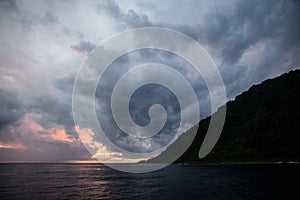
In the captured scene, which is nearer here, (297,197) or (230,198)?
(297,197)

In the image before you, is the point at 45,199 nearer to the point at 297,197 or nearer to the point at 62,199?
the point at 62,199

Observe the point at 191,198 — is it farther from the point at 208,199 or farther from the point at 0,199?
the point at 0,199

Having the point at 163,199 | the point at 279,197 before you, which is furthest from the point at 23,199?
the point at 279,197

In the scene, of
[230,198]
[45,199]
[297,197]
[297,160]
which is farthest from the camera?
[297,160]

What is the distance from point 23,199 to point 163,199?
37416 mm

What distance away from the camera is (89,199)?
60.1m

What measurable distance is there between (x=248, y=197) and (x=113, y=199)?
35060 mm

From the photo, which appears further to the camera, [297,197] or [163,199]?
[163,199]

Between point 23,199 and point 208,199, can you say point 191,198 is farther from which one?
point 23,199

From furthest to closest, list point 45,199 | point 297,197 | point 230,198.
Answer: point 45,199 → point 230,198 → point 297,197

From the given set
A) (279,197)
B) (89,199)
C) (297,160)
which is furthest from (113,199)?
(297,160)

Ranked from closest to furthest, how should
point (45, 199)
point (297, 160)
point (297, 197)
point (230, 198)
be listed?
point (297, 197)
point (230, 198)
point (45, 199)
point (297, 160)

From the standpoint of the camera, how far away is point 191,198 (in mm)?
55531

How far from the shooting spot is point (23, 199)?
5806cm
